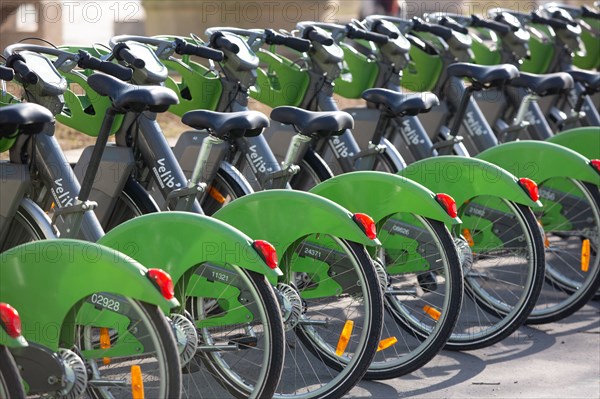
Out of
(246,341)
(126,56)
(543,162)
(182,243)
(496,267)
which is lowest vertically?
(496,267)

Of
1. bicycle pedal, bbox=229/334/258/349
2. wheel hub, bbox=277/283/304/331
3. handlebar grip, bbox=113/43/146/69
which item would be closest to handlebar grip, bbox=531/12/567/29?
handlebar grip, bbox=113/43/146/69

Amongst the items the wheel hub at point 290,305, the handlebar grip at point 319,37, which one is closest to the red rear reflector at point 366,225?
the wheel hub at point 290,305

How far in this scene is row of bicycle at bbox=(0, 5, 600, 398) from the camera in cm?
409

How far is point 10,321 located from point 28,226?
4.07 feet

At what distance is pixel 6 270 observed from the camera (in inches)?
159

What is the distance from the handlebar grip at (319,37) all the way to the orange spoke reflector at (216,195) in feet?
3.50

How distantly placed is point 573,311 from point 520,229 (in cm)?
65

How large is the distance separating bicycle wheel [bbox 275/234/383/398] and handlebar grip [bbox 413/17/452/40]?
2425 mm

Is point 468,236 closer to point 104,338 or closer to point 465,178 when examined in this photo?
point 465,178

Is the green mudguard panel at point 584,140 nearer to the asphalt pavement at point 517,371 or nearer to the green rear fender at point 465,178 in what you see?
the asphalt pavement at point 517,371

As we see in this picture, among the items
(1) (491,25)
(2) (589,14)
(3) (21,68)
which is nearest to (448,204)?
(3) (21,68)

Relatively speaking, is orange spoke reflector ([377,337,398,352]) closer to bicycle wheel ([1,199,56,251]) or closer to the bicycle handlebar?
bicycle wheel ([1,199,56,251])

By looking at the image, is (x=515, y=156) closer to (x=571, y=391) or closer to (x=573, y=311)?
(x=573, y=311)

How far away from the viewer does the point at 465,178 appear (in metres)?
5.72
